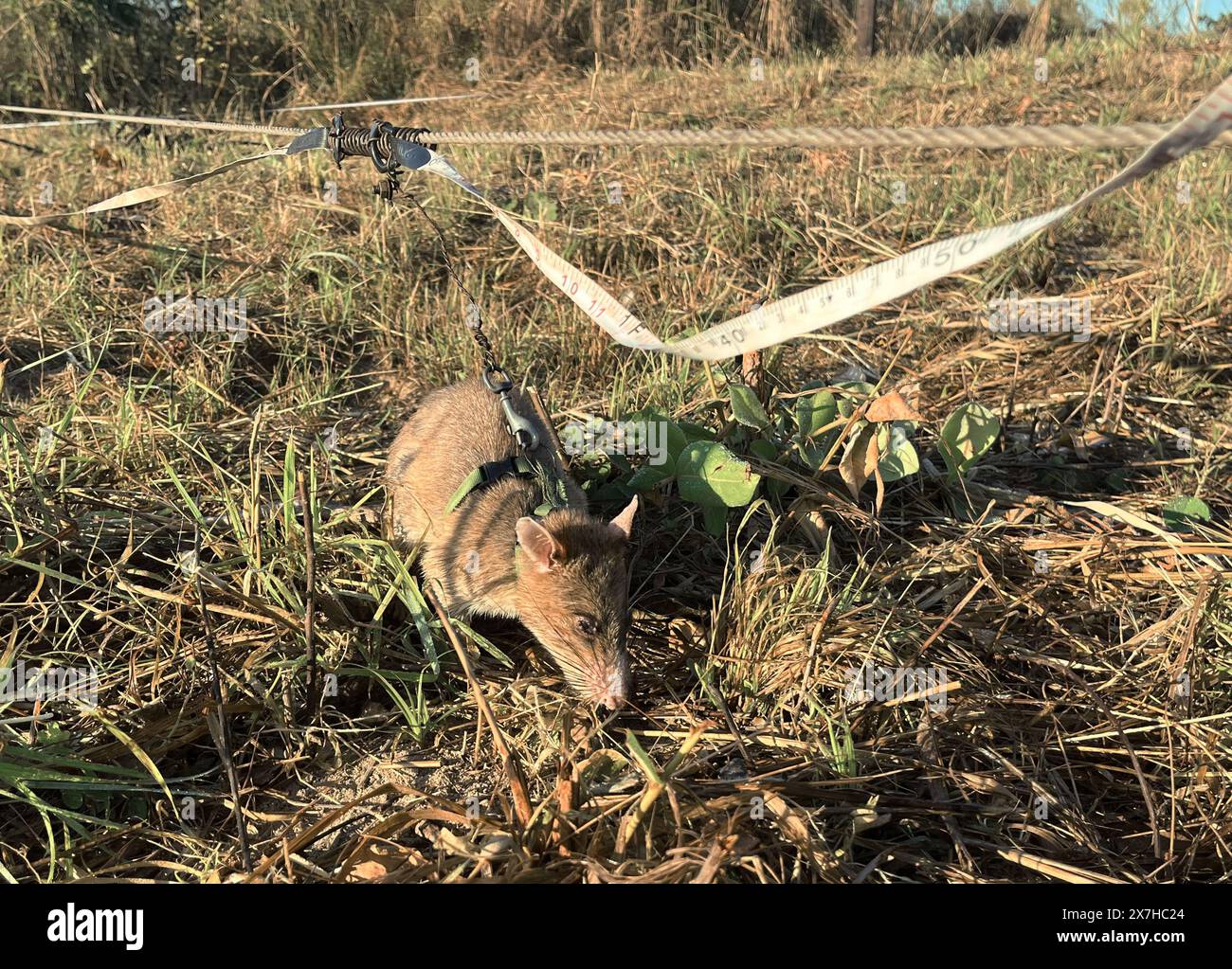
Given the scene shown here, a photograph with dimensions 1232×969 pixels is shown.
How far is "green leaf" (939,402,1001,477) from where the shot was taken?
3510 millimetres

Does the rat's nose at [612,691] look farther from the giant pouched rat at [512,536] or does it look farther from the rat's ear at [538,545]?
the rat's ear at [538,545]

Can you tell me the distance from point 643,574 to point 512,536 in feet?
1.65

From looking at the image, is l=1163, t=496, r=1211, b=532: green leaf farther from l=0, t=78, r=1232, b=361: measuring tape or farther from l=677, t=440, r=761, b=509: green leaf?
l=0, t=78, r=1232, b=361: measuring tape

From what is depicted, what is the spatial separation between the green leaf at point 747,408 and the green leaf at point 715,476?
20cm

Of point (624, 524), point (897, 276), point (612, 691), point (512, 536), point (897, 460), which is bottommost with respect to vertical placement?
point (612, 691)

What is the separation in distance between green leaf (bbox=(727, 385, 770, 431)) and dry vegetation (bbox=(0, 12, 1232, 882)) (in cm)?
31

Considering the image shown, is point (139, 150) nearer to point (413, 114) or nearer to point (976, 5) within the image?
point (413, 114)

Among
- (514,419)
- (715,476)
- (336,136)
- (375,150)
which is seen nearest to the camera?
(375,150)

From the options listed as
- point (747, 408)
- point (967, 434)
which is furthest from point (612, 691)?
point (967, 434)

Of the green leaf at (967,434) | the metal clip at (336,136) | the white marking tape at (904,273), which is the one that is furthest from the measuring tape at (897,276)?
the green leaf at (967,434)

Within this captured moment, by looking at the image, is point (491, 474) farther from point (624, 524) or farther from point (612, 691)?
point (612, 691)

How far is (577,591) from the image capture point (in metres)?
3.05

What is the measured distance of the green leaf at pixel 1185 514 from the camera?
11.3 ft

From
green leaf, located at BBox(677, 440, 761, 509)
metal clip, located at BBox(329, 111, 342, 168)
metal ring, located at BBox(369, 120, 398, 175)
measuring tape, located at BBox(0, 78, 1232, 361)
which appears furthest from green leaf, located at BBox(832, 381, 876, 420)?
metal clip, located at BBox(329, 111, 342, 168)
